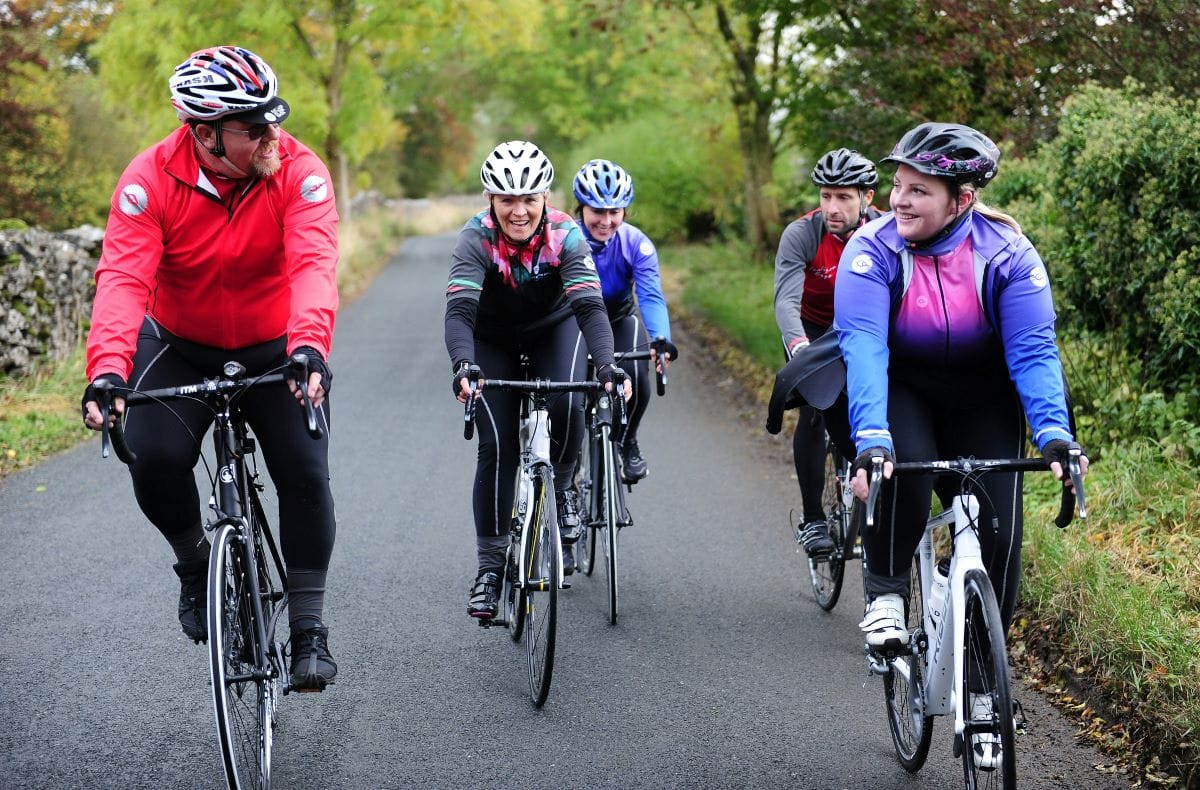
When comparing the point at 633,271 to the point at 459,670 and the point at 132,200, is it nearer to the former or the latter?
the point at 459,670

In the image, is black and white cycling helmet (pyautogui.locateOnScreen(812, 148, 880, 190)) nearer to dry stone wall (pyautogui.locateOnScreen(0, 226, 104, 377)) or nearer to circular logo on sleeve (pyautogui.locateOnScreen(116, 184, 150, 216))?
circular logo on sleeve (pyautogui.locateOnScreen(116, 184, 150, 216))

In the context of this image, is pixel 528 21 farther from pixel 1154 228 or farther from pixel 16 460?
pixel 1154 228

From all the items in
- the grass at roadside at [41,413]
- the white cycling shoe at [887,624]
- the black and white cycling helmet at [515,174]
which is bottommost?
the grass at roadside at [41,413]

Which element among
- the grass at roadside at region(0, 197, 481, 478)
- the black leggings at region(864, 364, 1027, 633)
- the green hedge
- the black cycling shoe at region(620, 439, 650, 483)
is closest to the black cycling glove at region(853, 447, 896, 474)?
the black leggings at region(864, 364, 1027, 633)

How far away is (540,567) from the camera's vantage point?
492cm

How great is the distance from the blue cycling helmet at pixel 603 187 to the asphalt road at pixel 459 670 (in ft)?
6.51

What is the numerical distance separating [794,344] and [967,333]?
74.4 inches

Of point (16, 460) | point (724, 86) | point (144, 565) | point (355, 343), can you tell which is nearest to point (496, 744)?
point (144, 565)

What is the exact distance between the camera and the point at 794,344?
574 centimetres

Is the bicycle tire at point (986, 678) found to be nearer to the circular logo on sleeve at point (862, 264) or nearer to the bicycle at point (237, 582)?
the circular logo on sleeve at point (862, 264)

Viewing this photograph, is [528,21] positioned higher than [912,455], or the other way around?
[528,21]

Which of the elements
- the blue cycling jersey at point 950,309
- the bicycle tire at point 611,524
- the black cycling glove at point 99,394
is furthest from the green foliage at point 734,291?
the black cycling glove at point 99,394

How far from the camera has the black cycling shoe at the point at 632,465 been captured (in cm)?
710

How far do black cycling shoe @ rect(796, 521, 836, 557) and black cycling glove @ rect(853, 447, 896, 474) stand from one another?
2425mm
